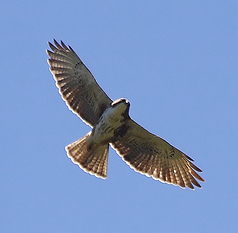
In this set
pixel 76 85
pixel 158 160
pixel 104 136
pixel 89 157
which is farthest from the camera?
pixel 158 160

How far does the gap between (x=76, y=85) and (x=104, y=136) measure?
126cm

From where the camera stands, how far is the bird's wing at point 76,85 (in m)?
15.7

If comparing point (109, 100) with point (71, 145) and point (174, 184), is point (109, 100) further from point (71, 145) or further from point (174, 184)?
point (174, 184)

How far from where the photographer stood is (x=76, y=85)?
52.2 ft

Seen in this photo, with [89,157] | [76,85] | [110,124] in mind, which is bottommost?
[89,157]

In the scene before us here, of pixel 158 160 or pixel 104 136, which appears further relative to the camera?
pixel 158 160

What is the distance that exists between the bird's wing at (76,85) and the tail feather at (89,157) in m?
0.58

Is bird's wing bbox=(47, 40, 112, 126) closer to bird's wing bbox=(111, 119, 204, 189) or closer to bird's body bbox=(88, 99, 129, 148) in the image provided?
bird's body bbox=(88, 99, 129, 148)

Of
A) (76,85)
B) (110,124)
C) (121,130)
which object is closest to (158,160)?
(121,130)

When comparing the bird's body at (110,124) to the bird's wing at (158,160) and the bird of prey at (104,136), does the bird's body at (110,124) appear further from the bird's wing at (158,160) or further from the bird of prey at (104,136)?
the bird's wing at (158,160)

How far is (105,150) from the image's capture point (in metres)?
16.3

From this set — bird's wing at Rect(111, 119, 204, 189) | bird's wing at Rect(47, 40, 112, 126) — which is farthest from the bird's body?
bird's wing at Rect(111, 119, 204, 189)

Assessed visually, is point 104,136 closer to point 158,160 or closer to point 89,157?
point 89,157

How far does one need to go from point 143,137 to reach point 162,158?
76cm
